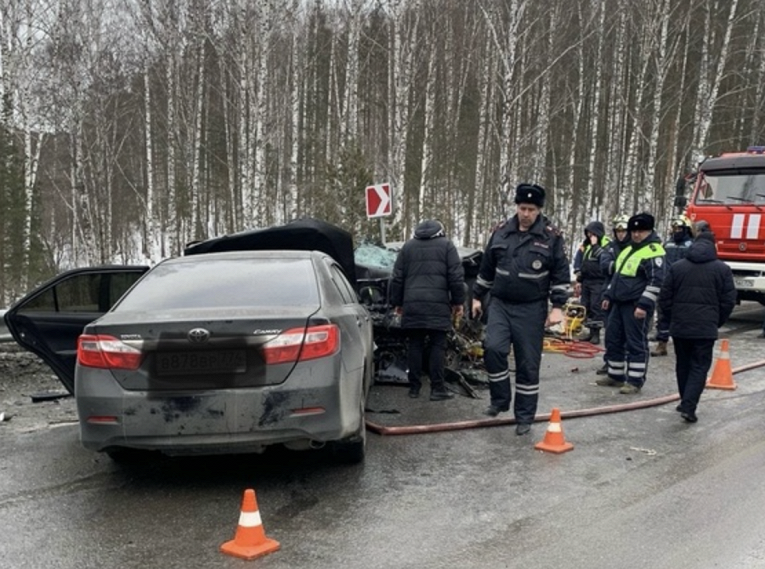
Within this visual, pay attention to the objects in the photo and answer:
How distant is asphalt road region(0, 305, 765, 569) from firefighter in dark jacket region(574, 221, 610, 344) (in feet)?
15.2

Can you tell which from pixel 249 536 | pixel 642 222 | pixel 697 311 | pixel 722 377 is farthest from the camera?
pixel 722 377

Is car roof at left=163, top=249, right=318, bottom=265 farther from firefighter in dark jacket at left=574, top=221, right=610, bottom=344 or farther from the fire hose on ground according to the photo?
firefighter in dark jacket at left=574, top=221, right=610, bottom=344

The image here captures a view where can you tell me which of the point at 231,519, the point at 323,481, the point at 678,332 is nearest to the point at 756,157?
the point at 678,332

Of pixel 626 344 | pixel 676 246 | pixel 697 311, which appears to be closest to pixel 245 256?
pixel 697 311

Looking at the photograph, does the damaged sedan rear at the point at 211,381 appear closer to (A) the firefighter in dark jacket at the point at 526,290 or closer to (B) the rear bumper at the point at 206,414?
(B) the rear bumper at the point at 206,414

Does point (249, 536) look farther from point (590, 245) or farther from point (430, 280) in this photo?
point (590, 245)

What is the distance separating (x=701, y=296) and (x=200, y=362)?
4.48 meters

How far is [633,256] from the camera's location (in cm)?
742

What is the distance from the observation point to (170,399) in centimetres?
410

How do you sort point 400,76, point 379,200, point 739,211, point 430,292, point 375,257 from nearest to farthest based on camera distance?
point 430,292 < point 375,257 < point 379,200 < point 739,211 < point 400,76

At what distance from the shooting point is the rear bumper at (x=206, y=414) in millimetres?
4102

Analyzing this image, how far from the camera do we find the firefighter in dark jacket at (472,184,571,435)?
228 inches

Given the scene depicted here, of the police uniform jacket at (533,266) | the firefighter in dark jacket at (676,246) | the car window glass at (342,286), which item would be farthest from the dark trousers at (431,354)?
the firefighter in dark jacket at (676,246)

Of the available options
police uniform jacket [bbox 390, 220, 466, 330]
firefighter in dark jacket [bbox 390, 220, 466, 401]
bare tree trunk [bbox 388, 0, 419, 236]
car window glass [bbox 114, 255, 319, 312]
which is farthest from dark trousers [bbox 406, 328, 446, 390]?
bare tree trunk [bbox 388, 0, 419, 236]
